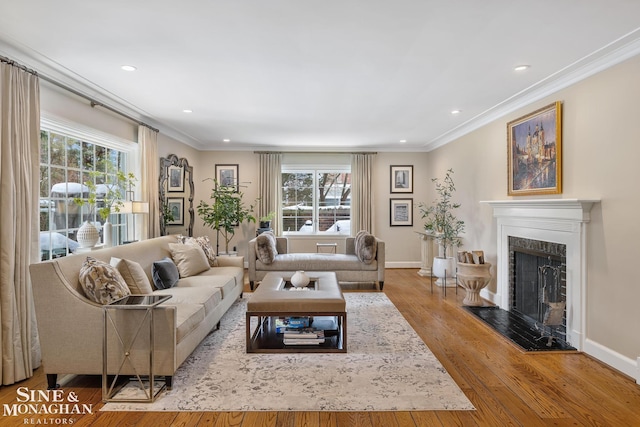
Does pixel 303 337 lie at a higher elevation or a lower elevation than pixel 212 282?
lower

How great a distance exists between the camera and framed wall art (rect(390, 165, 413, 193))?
7598 mm

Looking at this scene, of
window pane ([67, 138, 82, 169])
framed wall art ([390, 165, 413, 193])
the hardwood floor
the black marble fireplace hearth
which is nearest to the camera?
the hardwood floor

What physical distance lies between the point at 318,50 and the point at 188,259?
281 centimetres

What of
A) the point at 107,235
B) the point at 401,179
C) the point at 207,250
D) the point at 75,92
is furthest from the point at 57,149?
the point at 401,179

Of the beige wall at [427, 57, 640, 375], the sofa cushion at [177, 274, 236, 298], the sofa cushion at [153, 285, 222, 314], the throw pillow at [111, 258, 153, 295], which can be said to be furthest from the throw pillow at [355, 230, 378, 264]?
the throw pillow at [111, 258, 153, 295]

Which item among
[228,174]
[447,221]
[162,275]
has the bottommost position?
[162,275]

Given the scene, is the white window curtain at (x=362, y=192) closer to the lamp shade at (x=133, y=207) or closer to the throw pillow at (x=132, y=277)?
the lamp shade at (x=133, y=207)

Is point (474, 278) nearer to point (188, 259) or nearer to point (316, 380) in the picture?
point (316, 380)

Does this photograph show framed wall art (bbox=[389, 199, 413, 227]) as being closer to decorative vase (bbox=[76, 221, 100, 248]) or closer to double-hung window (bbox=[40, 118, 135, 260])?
double-hung window (bbox=[40, 118, 135, 260])

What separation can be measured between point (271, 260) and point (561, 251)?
12.3 ft

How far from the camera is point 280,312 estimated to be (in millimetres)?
3152

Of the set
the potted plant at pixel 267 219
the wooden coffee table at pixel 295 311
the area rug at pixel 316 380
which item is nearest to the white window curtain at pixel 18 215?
the area rug at pixel 316 380

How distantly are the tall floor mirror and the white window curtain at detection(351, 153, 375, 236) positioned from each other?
321 centimetres

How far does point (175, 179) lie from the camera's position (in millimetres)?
6262
